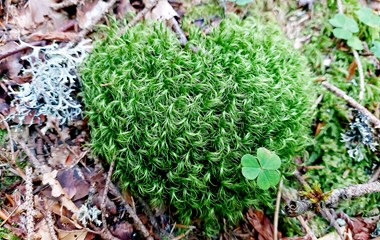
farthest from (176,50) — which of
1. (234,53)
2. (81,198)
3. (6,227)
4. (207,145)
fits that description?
(6,227)

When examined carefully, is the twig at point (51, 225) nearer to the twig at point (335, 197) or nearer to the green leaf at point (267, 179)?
the green leaf at point (267, 179)

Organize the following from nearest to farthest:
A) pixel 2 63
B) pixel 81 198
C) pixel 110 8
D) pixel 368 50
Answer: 1. pixel 81 198
2. pixel 2 63
3. pixel 110 8
4. pixel 368 50

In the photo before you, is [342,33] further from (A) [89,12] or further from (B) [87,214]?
(B) [87,214]

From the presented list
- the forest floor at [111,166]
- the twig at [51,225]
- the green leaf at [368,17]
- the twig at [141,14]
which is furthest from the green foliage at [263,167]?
the green leaf at [368,17]

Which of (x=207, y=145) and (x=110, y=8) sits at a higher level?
(x=110, y=8)

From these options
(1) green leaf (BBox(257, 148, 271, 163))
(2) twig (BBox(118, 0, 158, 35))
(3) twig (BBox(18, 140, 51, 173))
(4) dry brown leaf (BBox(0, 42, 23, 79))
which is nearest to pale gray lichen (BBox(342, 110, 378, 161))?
(1) green leaf (BBox(257, 148, 271, 163))

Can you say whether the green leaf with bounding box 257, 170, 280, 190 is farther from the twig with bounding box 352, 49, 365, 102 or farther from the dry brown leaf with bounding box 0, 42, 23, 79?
the dry brown leaf with bounding box 0, 42, 23, 79

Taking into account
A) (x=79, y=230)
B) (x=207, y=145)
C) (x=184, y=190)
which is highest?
(x=207, y=145)

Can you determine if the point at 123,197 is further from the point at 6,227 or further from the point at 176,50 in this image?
the point at 176,50
